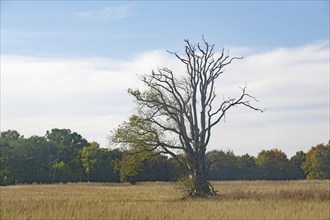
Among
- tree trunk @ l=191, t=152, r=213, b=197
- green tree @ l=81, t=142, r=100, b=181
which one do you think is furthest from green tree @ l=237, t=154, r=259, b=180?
tree trunk @ l=191, t=152, r=213, b=197

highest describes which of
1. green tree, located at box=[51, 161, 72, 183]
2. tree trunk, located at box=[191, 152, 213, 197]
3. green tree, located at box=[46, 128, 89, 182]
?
green tree, located at box=[46, 128, 89, 182]

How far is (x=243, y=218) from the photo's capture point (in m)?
15.8

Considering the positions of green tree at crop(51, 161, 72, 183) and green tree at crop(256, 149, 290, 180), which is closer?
green tree at crop(51, 161, 72, 183)

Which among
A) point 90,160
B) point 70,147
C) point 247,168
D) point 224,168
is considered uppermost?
point 70,147

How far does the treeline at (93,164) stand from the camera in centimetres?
9462

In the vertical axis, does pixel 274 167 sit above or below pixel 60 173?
above

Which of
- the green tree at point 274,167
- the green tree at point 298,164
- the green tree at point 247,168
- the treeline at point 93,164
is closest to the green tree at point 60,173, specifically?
the treeline at point 93,164

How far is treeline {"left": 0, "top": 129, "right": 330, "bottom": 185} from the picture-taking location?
310 feet

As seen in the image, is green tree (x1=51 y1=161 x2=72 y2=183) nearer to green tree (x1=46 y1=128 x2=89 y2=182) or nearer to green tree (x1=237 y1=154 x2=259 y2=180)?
green tree (x1=46 y1=128 x2=89 y2=182)

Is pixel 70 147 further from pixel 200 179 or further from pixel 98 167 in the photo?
pixel 200 179

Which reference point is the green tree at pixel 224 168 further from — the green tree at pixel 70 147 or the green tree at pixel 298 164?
the green tree at pixel 70 147

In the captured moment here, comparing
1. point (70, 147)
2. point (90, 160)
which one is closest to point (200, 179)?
point (90, 160)

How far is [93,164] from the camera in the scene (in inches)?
3856

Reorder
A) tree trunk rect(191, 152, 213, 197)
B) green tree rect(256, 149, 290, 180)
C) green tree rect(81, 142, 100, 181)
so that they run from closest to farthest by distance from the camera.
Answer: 1. tree trunk rect(191, 152, 213, 197)
2. green tree rect(81, 142, 100, 181)
3. green tree rect(256, 149, 290, 180)
